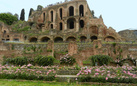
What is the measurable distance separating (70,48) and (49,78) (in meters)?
14.3

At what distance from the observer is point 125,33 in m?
43.1

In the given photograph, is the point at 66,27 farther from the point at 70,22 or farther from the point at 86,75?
the point at 86,75

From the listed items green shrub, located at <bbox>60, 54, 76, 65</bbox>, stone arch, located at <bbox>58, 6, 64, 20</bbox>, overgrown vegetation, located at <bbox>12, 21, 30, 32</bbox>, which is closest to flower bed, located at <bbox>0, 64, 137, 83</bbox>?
green shrub, located at <bbox>60, 54, 76, 65</bbox>

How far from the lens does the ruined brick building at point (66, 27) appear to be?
123 ft

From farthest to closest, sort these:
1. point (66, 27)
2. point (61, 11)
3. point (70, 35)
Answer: point (61, 11), point (66, 27), point (70, 35)

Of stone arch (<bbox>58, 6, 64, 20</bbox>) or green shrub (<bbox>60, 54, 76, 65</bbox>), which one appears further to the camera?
stone arch (<bbox>58, 6, 64, 20</bbox>)

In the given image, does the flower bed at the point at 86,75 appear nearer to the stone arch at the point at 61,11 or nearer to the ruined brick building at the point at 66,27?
the ruined brick building at the point at 66,27

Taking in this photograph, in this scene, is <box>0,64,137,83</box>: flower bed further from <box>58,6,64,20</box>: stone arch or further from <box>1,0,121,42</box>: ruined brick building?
<box>58,6,64,20</box>: stone arch

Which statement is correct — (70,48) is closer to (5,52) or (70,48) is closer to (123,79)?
(5,52)

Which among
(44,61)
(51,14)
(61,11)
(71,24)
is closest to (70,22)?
(71,24)

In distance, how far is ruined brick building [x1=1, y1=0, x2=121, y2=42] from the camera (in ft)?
123

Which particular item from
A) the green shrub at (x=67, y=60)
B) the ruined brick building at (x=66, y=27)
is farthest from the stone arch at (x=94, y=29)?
the green shrub at (x=67, y=60)

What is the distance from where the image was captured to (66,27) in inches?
1848

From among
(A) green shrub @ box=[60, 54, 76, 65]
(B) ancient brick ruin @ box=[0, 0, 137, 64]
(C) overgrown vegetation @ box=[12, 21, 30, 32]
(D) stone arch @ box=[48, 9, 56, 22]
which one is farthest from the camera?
(D) stone arch @ box=[48, 9, 56, 22]
